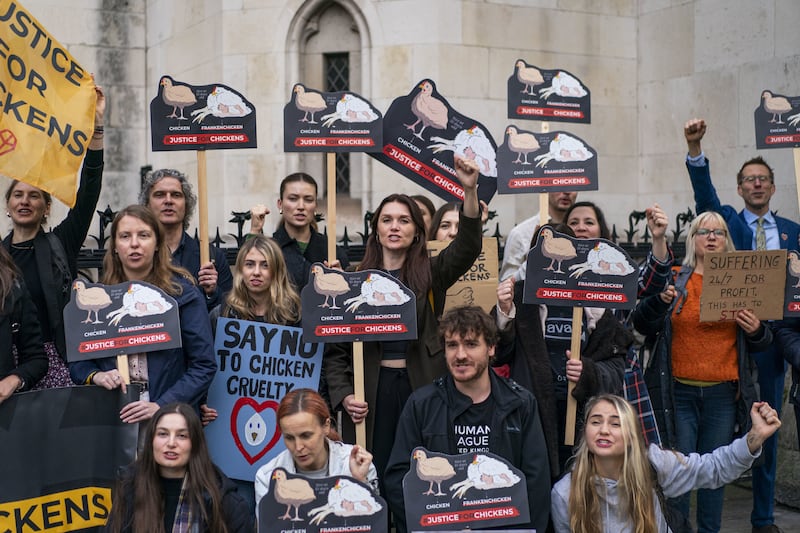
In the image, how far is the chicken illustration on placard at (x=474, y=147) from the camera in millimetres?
6633

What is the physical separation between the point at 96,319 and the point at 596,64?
8334mm

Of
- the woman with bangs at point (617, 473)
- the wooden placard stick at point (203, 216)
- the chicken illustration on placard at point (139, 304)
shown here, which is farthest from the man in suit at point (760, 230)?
the chicken illustration on placard at point (139, 304)

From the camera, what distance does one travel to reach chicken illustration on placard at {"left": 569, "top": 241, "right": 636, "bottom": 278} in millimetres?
5734

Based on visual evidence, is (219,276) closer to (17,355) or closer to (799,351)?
(17,355)

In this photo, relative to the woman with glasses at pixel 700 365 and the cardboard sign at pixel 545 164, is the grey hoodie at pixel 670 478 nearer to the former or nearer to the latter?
the woman with glasses at pixel 700 365

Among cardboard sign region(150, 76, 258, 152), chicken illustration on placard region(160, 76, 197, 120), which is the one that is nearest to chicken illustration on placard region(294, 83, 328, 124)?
cardboard sign region(150, 76, 258, 152)

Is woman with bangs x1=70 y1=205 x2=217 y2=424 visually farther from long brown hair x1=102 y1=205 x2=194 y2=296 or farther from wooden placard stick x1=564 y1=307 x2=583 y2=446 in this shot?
wooden placard stick x1=564 y1=307 x2=583 y2=446

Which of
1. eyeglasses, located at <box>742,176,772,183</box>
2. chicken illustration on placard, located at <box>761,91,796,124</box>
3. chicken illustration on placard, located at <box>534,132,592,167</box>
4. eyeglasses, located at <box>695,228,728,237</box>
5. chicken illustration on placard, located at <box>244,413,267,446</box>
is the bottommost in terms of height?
chicken illustration on placard, located at <box>244,413,267,446</box>

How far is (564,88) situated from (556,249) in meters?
1.67

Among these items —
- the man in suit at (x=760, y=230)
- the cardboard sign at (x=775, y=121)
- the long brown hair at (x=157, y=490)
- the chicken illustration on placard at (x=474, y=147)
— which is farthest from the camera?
the cardboard sign at (x=775, y=121)

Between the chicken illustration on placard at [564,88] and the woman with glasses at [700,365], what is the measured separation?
1.24 metres

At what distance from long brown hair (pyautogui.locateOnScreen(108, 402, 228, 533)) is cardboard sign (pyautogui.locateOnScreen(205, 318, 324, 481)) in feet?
2.72

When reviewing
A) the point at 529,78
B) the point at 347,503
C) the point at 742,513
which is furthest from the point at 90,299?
the point at 742,513

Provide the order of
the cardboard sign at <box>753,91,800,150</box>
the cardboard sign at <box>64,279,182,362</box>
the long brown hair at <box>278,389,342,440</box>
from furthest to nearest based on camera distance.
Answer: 1. the cardboard sign at <box>753,91,800,150</box>
2. the cardboard sign at <box>64,279,182,362</box>
3. the long brown hair at <box>278,389,342,440</box>
